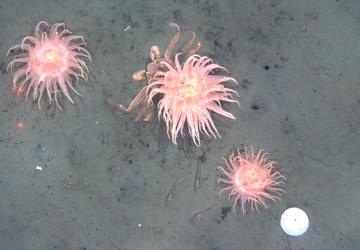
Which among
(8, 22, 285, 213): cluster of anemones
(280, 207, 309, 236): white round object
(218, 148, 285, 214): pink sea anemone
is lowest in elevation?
(280, 207, 309, 236): white round object

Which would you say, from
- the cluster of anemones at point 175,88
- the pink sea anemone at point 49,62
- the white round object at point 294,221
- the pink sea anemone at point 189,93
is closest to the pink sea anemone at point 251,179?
the cluster of anemones at point 175,88

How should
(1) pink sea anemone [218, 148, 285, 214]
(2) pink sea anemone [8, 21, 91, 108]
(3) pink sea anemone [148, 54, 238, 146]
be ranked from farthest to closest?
(1) pink sea anemone [218, 148, 285, 214] → (2) pink sea anemone [8, 21, 91, 108] → (3) pink sea anemone [148, 54, 238, 146]

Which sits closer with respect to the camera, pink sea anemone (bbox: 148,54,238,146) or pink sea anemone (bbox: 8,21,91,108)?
pink sea anemone (bbox: 148,54,238,146)

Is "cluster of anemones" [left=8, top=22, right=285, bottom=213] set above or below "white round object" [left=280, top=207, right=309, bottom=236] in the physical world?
above

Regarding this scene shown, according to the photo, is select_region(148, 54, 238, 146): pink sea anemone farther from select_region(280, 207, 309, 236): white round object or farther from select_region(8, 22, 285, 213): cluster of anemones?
select_region(280, 207, 309, 236): white round object

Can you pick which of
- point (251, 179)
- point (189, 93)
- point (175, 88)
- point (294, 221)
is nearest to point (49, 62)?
point (175, 88)

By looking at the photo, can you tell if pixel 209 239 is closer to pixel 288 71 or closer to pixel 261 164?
pixel 261 164

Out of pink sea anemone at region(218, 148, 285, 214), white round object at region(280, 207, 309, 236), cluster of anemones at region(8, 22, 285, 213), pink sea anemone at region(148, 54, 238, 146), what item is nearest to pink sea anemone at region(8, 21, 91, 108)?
cluster of anemones at region(8, 22, 285, 213)
